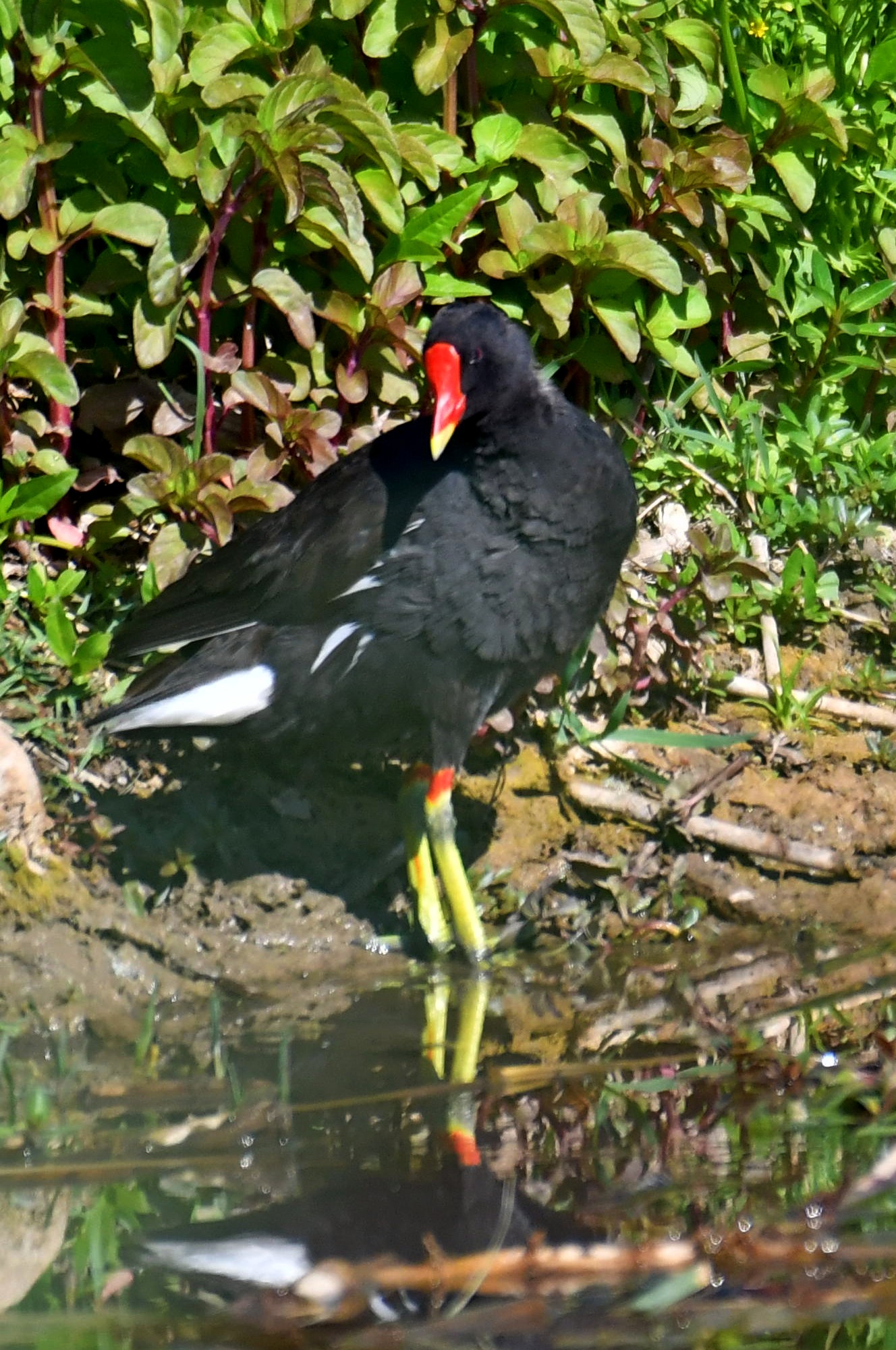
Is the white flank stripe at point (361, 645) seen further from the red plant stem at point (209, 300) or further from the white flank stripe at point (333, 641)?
the red plant stem at point (209, 300)

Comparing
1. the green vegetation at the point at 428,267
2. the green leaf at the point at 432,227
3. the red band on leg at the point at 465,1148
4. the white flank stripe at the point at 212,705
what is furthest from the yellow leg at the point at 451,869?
the green leaf at the point at 432,227

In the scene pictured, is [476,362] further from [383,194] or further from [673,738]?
[673,738]

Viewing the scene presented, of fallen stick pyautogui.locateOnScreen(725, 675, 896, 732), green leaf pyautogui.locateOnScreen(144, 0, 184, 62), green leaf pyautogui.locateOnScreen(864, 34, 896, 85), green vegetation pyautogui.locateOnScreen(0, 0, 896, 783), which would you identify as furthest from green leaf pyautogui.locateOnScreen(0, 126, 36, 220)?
green leaf pyautogui.locateOnScreen(864, 34, 896, 85)

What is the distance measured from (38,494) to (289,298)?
0.73 metres

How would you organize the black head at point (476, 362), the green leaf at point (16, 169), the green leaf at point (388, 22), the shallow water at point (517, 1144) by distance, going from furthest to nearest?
the green leaf at point (388, 22), the green leaf at point (16, 169), the black head at point (476, 362), the shallow water at point (517, 1144)

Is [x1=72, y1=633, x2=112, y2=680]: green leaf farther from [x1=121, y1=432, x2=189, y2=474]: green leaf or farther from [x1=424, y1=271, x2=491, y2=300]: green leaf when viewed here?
[x1=424, y1=271, x2=491, y2=300]: green leaf

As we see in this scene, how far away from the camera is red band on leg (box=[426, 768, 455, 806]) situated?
3281mm

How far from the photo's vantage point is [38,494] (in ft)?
11.5

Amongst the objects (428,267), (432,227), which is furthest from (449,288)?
(432,227)

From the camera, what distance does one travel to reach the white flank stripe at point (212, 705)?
3.24 m

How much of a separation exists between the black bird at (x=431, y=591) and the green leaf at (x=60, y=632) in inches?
7.6

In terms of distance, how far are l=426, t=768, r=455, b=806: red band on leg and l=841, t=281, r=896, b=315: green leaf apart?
71.6 inches

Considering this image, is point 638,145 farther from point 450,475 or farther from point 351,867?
point 351,867

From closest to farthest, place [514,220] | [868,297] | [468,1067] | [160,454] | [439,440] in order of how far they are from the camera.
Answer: [468,1067]
[439,440]
[160,454]
[514,220]
[868,297]
